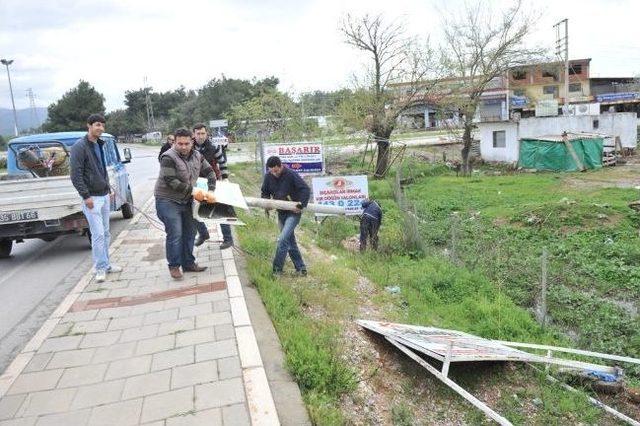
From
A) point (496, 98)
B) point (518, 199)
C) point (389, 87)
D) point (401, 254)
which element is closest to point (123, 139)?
point (496, 98)

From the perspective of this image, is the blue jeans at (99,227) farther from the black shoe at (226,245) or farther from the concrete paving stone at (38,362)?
the concrete paving stone at (38,362)

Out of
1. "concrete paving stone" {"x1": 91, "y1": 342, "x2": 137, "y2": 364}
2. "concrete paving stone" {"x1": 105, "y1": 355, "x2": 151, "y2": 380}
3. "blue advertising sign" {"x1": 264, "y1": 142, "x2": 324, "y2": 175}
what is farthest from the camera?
"blue advertising sign" {"x1": 264, "y1": 142, "x2": 324, "y2": 175}

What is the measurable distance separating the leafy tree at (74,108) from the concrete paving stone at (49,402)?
61.5 m

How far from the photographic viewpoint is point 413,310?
22.5ft

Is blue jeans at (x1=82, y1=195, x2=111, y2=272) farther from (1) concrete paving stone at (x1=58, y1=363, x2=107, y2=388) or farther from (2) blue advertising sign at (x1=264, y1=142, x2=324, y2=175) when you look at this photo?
(2) blue advertising sign at (x1=264, y1=142, x2=324, y2=175)

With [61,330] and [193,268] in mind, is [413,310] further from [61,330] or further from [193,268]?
[61,330]

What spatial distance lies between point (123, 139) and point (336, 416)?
81.9 meters

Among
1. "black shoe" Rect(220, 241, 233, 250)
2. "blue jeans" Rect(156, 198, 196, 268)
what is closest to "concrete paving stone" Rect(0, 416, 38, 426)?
"blue jeans" Rect(156, 198, 196, 268)

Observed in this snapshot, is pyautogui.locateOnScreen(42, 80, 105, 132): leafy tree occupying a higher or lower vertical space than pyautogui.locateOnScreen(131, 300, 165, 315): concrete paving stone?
higher

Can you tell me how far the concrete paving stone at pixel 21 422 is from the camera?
3.33m

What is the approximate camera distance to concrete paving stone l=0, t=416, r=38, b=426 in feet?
10.9

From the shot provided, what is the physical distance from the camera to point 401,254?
9547mm

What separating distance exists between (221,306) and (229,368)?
4.39ft

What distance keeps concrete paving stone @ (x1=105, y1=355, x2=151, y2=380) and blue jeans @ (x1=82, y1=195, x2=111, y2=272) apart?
251cm
